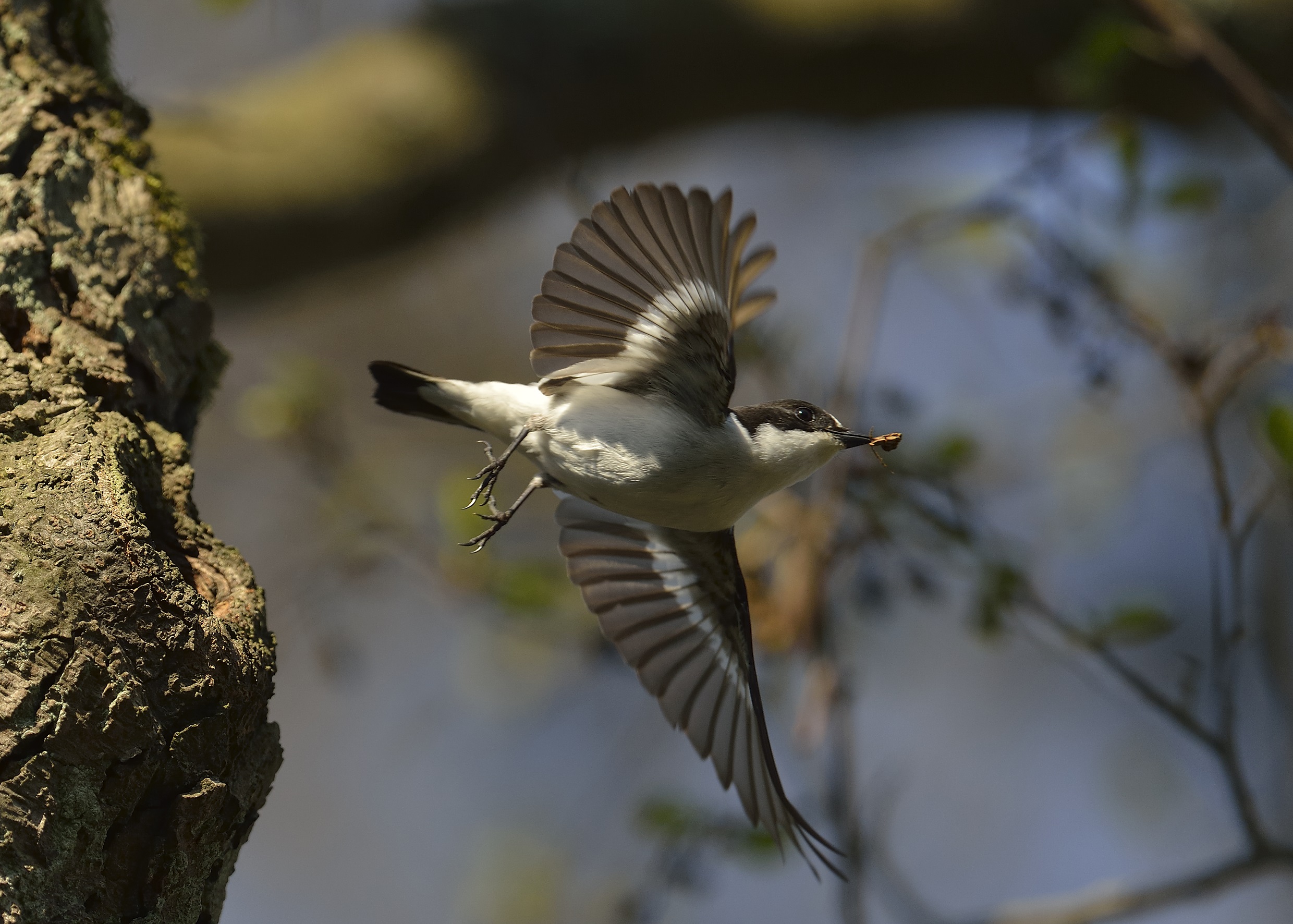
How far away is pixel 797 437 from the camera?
1819 mm

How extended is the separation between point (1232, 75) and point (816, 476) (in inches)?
52.7

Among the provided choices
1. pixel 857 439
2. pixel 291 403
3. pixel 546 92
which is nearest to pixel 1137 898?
pixel 857 439

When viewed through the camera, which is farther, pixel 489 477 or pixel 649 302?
pixel 489 477

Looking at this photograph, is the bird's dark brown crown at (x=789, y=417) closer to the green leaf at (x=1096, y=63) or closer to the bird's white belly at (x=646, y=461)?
the bird's white belly at (x=646, y=461)

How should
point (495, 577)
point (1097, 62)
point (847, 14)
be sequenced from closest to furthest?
point (1097, 62) < point (495, 577) < point (847, 14)

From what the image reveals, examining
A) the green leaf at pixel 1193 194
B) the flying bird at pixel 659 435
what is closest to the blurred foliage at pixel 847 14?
the green leaf at pixel 1193 194

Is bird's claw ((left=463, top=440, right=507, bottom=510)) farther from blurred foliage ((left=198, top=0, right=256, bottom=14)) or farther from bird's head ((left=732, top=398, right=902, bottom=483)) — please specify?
blurred foliage ((left=198, top=0, right=256, bottom=14))

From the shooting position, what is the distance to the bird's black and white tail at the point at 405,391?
1886mm

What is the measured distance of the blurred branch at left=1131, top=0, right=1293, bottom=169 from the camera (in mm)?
2492

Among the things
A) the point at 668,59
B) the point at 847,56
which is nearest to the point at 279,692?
the point at 668,59

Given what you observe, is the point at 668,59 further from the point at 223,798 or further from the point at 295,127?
the point at 223,798

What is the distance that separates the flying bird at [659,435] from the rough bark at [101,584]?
464 millimetres

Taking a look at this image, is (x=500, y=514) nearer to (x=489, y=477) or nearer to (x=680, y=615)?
(x=489, y=477)

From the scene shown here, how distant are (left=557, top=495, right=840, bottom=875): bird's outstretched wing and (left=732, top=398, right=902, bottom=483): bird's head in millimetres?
292
